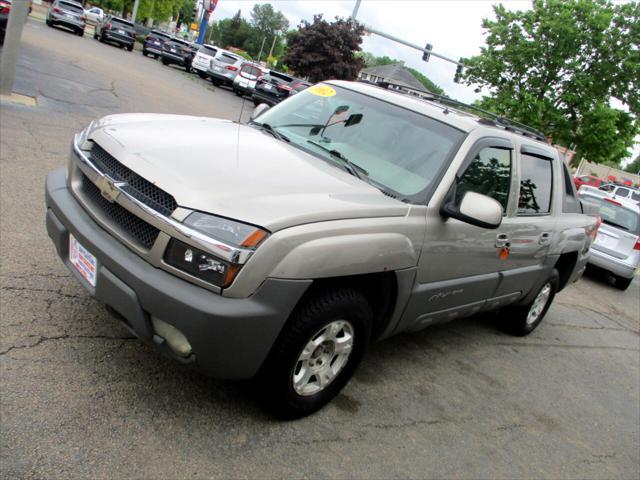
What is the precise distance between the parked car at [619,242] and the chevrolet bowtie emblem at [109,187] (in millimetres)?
9448

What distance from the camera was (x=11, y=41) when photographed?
9.09 m

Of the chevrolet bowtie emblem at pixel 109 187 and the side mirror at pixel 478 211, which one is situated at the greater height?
the side mirror at pixel 478 211

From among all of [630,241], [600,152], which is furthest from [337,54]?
[630,241]

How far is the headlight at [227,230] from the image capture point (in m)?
2.67

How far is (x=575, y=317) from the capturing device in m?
7.68

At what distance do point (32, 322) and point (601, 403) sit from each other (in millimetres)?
4524

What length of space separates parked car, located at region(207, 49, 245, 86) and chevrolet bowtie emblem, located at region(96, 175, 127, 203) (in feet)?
83.8

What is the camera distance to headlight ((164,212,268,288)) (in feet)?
8.75

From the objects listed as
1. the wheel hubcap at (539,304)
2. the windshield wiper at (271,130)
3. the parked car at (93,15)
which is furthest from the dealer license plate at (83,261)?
the parked car at (93,15)

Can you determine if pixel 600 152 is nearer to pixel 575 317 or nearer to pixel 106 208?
pixel 575 317

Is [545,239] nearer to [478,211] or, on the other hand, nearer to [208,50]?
[478,211]

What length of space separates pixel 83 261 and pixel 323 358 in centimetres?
141

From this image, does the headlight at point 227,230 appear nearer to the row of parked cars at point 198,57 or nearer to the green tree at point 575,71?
the row of parked cars at point 198,57

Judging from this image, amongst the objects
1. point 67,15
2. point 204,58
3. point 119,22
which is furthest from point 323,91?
point 67,15
